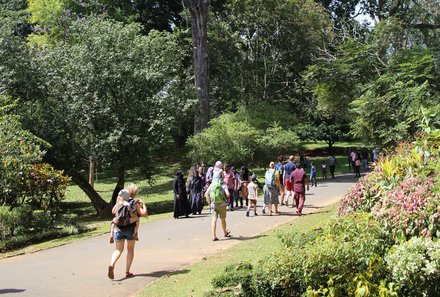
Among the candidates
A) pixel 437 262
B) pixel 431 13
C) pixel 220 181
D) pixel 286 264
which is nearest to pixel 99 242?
pixel 220 181

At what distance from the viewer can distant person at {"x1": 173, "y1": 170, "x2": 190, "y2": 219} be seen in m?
16.0

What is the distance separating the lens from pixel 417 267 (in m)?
5.79

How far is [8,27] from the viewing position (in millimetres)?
20547

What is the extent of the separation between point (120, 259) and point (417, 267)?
639cm

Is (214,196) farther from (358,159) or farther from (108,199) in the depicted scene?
(358,159)

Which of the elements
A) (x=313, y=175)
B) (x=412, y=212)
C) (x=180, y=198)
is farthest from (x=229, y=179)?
(x=412, y=212)

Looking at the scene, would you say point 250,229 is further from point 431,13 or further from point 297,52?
point 297,52

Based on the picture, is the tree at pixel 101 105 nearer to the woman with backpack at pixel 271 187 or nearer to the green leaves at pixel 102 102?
the green leaves at pixel 102 102

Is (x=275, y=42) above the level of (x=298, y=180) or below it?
above

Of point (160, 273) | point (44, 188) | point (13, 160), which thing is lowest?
point (160, 273)

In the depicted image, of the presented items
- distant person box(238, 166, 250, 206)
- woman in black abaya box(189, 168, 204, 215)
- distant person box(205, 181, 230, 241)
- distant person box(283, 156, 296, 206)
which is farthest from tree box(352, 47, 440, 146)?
distant person box(205, 181, 230, 241)

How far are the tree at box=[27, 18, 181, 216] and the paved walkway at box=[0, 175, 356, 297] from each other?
602 centimetres

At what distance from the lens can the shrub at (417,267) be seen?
19.0 feet

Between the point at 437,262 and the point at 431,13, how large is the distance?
22.2 metres
